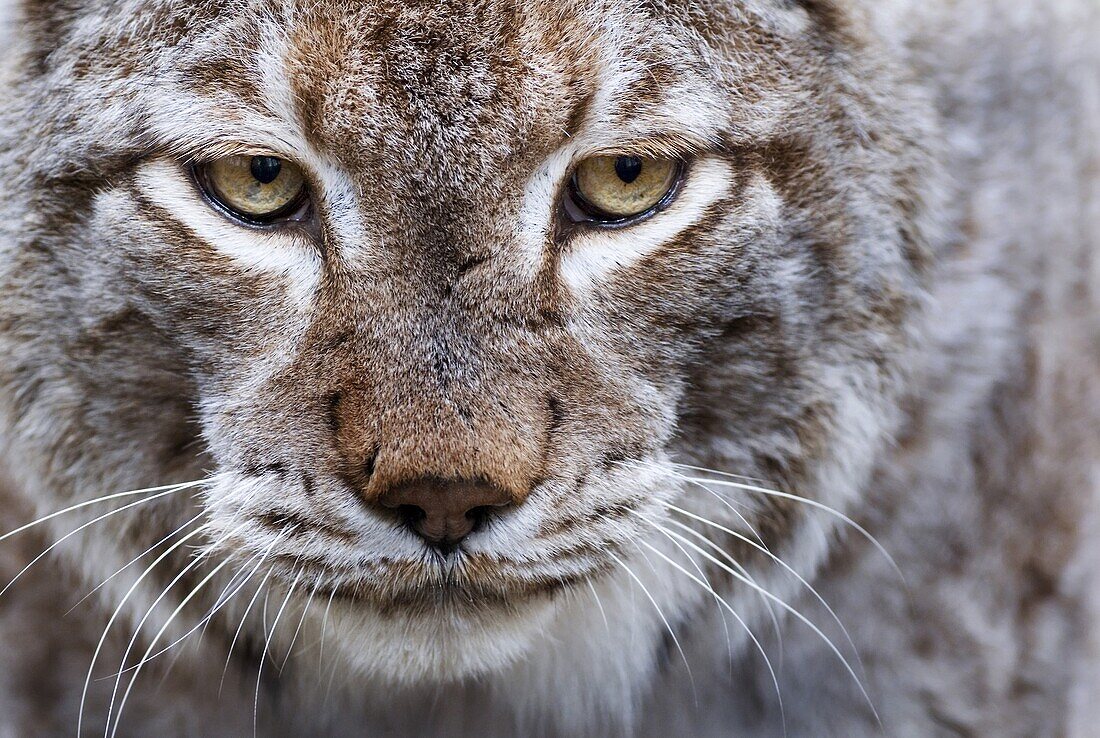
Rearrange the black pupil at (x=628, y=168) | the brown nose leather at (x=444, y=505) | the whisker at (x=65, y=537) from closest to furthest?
1. the brown nose leather at (x=444, y=505)
2. the black pupil at (x=628, y=168)
3. the whisker at (x=65, y=537)

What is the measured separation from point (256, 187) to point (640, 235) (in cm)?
36

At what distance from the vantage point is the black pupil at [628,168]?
101 cm

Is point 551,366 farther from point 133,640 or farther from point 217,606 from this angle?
point 133,640

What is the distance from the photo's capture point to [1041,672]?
3.63 feet

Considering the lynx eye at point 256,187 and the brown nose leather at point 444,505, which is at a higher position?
the lynx eye at point 256,187

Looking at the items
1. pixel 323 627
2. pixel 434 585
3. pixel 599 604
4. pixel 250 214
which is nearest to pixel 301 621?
pixel 323 627

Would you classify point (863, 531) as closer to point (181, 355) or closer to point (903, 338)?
point (903, 338)

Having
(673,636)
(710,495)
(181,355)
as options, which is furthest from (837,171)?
(181,355)

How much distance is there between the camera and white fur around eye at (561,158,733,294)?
1.02 m

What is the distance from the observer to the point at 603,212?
1040 mm

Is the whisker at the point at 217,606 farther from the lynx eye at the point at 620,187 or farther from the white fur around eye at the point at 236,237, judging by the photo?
the lynx eye at the point at 620,187

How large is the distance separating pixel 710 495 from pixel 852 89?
17.4 inches

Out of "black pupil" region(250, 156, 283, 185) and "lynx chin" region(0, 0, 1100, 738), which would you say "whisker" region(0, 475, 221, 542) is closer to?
"lynx chin" region(0, 0, 1100, 738)

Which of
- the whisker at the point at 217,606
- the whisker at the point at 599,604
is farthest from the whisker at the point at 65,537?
the whisker at the point at 599,604
